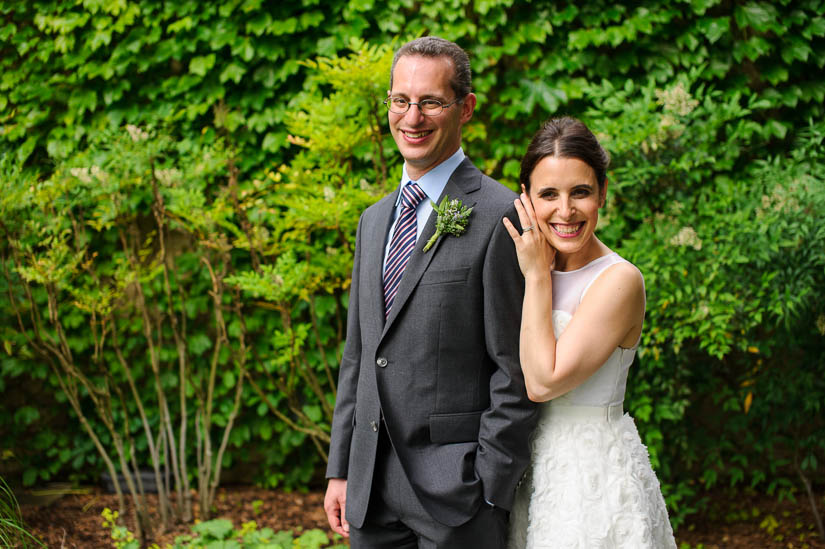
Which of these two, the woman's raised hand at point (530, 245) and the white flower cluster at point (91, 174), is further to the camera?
the white flower cluster at point (91, 174)

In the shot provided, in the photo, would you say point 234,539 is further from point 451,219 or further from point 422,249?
point 451,219

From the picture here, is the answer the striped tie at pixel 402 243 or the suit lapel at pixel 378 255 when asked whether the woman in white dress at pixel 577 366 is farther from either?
the suit lapel at pixel 378 255

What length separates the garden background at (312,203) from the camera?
3.09m

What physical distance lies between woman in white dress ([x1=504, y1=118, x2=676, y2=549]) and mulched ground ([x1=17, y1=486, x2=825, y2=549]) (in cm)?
216

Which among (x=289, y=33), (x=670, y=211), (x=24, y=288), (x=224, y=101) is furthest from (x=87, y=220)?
(x=670, y=211)

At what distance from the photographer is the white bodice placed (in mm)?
1677

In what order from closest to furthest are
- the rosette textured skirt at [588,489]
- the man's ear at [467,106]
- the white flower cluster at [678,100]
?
the rosette textured skirt at [588,489] < the man's ear at [467,106] < the white flower cluster at [678,100]

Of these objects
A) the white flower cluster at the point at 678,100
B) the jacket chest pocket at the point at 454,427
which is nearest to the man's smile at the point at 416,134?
the jacket chest pocket at the point at 454,427

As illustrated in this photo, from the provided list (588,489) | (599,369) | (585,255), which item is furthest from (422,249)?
(588,489)

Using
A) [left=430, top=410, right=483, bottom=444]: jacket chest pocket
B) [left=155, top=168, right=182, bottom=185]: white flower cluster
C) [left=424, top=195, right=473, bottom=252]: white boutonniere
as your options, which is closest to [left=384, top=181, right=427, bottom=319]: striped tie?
[left=424, top=195, right=473, bottom=252]: white boutonniere

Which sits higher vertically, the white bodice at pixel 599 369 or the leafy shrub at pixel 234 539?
the white bodice at pixel 599 369

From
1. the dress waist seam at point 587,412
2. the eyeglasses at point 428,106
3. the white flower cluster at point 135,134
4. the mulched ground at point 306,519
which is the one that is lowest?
the mulched ground at point 306,519

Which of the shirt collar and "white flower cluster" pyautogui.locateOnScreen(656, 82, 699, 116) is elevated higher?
"white flower cluster" pyautogui.locateOnScreen(656, 82, 699, 116)

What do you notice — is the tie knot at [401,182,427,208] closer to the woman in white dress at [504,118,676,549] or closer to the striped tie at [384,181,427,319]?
the striped tie at [384,181,427,319]
